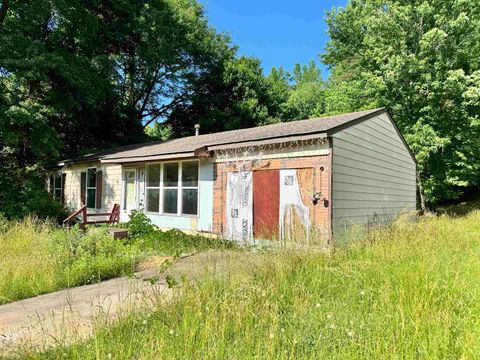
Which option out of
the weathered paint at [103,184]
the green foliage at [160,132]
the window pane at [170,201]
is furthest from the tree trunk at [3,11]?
the green foliage at [160,132]

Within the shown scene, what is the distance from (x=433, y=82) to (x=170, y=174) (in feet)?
38.8

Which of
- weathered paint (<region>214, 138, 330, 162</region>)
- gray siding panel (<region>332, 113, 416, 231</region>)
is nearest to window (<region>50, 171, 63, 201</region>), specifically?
weathered paint (<region>214, 138, 330, 162</region>)

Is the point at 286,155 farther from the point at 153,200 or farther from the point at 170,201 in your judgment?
the point at 153,200

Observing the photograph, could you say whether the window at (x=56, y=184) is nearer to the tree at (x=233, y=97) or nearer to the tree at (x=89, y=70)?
the tree at (x=89, y=70)

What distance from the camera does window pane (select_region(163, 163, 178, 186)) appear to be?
39.3 ft

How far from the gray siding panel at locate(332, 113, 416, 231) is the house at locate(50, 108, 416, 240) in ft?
0.09

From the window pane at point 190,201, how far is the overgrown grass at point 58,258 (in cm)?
226

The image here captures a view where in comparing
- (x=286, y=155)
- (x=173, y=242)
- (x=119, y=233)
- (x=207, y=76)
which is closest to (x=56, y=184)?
(x=119, y=233)

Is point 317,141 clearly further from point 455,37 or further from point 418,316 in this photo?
point 455,37

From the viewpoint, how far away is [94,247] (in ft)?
24.3

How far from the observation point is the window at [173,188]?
37.4 feet

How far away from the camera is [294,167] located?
28.8ft

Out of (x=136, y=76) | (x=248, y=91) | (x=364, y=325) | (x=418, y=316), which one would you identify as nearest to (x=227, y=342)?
(x=364, y=325)

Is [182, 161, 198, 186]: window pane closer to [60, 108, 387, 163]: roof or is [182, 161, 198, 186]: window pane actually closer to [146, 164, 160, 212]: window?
[60, 108, 387, 163]: roof
